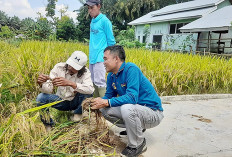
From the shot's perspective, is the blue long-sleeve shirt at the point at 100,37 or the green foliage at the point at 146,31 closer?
the blue long-sleeve shirt at the point at 100,37

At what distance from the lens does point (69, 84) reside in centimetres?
244

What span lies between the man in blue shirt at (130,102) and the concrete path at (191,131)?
267 mm

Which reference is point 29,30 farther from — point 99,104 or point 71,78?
point 99,104

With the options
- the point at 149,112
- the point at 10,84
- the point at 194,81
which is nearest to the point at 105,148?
the point at 149,112

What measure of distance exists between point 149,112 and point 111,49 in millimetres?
782

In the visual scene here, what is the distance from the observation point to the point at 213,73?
5.49 meters

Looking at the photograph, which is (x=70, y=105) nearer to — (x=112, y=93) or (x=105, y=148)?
(x=112, y=93)

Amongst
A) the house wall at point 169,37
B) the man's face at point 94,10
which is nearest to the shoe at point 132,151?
the man's face at point 94,10

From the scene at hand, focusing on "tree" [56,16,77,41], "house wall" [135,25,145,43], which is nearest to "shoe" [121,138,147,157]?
"tree" [56,16,77,41]

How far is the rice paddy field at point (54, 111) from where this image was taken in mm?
1762

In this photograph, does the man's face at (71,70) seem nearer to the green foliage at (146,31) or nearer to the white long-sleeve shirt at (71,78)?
the white long-sleeve shirt at (71,78)

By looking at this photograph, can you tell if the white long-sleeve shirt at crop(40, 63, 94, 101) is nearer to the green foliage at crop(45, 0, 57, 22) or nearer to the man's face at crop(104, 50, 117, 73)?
the man's face at crop(104, 50, 117, 73)

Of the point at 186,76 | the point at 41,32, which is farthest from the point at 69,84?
the point at 41,32

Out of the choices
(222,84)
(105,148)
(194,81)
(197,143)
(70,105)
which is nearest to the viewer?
(105,148)
